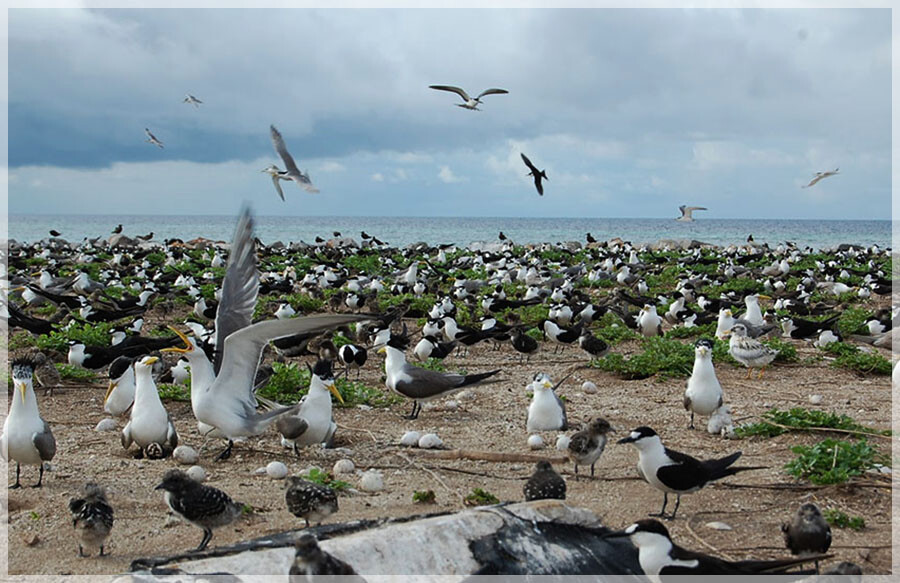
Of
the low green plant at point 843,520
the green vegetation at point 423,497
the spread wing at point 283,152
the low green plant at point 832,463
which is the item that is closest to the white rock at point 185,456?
the green vegetation at point 423,497

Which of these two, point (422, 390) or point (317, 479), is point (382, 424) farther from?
point (317, 479)

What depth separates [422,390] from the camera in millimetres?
8781

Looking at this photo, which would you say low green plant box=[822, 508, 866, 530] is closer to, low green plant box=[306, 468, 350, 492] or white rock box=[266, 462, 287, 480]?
low green plant box=[306, 468, 350, 492]

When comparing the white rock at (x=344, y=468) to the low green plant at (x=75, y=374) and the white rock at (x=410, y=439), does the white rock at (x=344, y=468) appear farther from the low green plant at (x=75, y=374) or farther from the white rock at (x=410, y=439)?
the low green plant at (x=75, y=374)

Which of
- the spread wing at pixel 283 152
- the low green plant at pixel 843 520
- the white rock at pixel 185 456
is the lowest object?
the white rock at pixel 185 456

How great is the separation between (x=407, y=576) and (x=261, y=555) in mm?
738

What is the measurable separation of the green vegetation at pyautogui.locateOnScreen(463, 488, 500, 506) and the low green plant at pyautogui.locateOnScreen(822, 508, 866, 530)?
225cm

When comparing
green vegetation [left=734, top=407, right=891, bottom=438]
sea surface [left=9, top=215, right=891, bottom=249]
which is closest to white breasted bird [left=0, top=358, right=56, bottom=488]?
green vegetation [left=734, top=407, right=891, bottom=438]

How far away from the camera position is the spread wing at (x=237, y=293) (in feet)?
22.1

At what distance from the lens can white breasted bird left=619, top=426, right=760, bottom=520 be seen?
545 cm

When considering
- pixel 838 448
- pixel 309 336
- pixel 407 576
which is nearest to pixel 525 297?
pixel 309 336

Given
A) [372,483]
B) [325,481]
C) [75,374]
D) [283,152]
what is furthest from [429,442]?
[283,152]

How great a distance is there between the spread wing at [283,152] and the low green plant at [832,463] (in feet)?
33.9

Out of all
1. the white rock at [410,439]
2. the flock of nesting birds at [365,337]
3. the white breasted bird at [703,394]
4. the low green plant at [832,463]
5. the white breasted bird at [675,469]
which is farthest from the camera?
the white breasted bird at [703,394]
